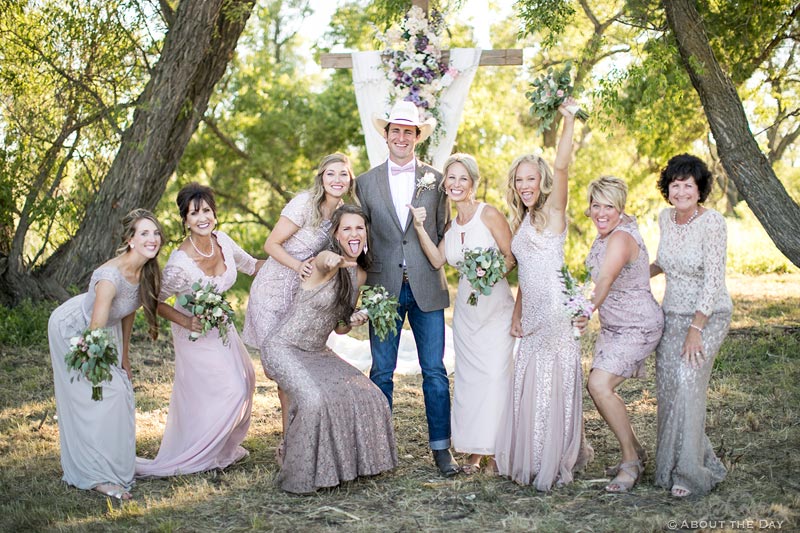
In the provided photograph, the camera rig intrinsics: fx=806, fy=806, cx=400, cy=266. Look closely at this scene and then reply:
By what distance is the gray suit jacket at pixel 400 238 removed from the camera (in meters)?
5.21

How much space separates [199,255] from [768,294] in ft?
31.1

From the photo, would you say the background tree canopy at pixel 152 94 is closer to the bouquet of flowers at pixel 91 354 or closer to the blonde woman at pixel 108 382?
the blonde woman at pixel 108 382

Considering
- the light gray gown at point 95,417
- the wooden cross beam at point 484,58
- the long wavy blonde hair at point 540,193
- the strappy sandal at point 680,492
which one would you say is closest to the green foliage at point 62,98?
the wooden cross beam at point 484,58

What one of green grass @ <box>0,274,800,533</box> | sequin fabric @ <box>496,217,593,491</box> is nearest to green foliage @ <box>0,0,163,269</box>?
green grass @ <box>0,274,800,533</box>

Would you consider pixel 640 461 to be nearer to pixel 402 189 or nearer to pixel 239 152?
pixel 402 189

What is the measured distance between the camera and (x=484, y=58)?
7.32 metres

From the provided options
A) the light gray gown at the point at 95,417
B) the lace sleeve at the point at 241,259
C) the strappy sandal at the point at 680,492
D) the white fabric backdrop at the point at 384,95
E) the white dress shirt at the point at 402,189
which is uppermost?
the white fabric backdrop at the point at 384,95

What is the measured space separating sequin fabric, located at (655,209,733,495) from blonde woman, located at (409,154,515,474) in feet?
3.19

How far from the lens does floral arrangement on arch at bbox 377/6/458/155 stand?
727 centimetres

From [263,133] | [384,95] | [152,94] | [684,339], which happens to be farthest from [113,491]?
[263,133]

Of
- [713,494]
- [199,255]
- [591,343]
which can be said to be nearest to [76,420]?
[199,255]

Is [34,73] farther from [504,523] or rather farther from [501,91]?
[501,91]

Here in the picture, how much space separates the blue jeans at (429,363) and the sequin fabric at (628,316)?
1.03m

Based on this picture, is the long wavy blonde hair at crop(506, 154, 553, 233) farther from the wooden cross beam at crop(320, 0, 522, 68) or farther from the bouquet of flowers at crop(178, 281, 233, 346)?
the wooden cross beam at crop(320, 0, 522, 68)
